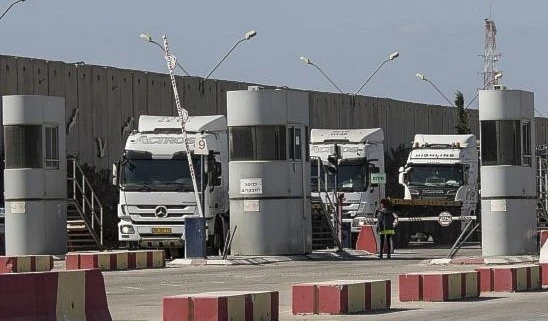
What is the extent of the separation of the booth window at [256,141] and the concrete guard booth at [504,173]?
5.25 m

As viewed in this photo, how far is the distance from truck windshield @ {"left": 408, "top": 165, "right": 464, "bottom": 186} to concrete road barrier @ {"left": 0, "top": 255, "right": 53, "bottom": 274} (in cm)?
2566

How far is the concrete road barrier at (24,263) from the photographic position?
35406 mm

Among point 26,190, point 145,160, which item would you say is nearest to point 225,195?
point 145,160

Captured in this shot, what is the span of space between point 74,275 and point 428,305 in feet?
22.4

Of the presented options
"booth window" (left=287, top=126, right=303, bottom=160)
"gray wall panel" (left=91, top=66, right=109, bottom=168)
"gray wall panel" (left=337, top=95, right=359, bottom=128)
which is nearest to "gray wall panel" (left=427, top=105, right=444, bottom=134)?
"gray wall panel" (left=337, top=95, right=359, bottom=128)

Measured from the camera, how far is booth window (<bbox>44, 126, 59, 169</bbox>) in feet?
139

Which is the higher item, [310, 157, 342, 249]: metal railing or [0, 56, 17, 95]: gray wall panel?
[0, 56, 17, 95]: gray wall panel

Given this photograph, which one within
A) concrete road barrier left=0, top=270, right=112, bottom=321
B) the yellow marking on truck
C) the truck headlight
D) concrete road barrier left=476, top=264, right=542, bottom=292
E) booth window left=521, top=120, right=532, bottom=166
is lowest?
concrete road barrier left=476, top=264, right=542, bottom=292

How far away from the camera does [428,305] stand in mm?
23516

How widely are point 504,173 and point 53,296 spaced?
21981 millimetres

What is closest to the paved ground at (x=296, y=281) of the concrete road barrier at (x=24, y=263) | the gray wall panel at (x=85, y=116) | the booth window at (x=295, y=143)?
the concrete road barrier at (x=24, y=263)

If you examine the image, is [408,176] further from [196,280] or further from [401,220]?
[196,280]

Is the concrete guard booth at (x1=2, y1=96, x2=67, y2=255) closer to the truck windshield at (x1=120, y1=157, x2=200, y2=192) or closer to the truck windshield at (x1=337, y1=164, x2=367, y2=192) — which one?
the truck windshield at (x1=120, y1=157, x2=200, y2=192)

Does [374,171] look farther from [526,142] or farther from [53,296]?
[53,296]
